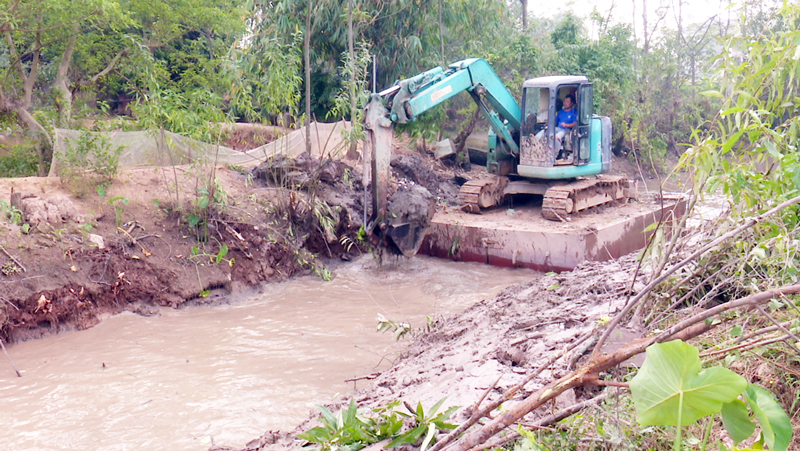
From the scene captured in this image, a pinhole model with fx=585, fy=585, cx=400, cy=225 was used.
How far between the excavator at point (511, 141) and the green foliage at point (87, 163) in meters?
3.83

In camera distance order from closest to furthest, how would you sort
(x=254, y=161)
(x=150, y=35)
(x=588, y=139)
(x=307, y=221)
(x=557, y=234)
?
(x=557, y=234) < (x=307, y=221) < (x=588, y=139) < (x=254, y=161) < (x=150, y=35)

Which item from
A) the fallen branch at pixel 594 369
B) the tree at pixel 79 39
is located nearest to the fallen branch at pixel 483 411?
the fallen branch at pixel 594 369

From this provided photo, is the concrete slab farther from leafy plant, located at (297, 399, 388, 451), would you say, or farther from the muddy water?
leafy plant, located at (297, 399, 388, 451)

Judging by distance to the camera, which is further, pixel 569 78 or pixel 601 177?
pixel 601 177

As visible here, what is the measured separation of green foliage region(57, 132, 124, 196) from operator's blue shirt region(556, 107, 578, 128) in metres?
7.08

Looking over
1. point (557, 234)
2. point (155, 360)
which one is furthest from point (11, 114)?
point (557, 234)

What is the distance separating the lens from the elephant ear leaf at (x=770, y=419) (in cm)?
175

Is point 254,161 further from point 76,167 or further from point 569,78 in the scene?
point 569,78

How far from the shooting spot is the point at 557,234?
900 centimetres

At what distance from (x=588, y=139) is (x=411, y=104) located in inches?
149

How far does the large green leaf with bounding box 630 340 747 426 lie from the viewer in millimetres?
1725

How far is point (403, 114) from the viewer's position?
27.7 feet

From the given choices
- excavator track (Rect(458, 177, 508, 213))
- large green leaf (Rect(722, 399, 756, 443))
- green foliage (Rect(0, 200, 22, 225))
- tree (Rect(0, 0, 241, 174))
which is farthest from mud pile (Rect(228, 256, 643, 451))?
tree (Rect(0, 0, 241, 174))

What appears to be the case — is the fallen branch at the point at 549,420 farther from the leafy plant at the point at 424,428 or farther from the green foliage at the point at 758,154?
the green foliage at the point at 758,154
